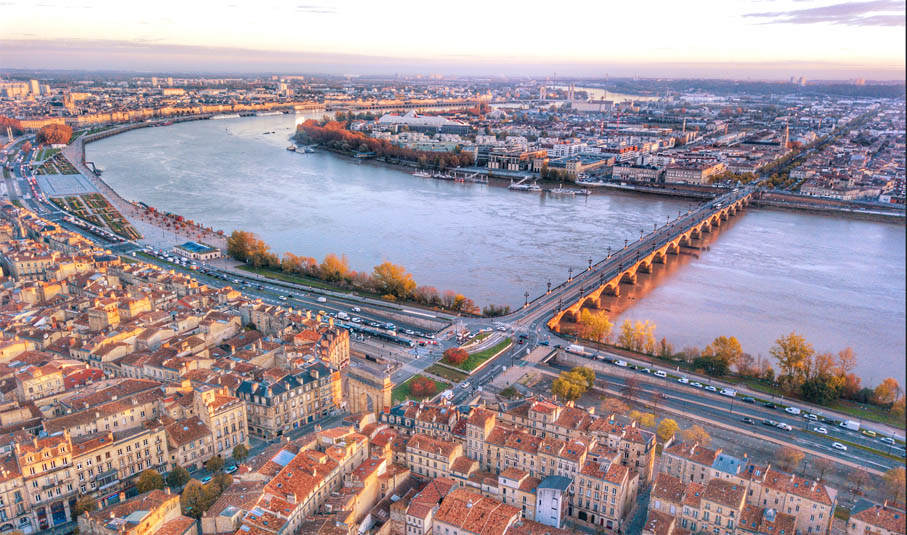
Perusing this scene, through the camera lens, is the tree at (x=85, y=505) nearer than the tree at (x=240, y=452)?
Yes

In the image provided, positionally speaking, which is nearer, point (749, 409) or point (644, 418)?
point (644, 418)

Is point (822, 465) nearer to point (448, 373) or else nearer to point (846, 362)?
point (846, 362)

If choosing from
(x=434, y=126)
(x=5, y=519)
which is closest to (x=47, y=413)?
(x=5, y=519)

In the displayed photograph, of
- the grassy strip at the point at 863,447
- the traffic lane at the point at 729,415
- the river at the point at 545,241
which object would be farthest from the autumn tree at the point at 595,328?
the grassy strip at the point at 863,447

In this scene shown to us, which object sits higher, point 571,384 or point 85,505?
point 571,384

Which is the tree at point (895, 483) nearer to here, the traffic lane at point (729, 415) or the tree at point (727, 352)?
the traffic lane at point (729, 415)

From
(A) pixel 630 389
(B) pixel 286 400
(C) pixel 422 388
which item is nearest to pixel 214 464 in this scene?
(B) pixel 286 400
